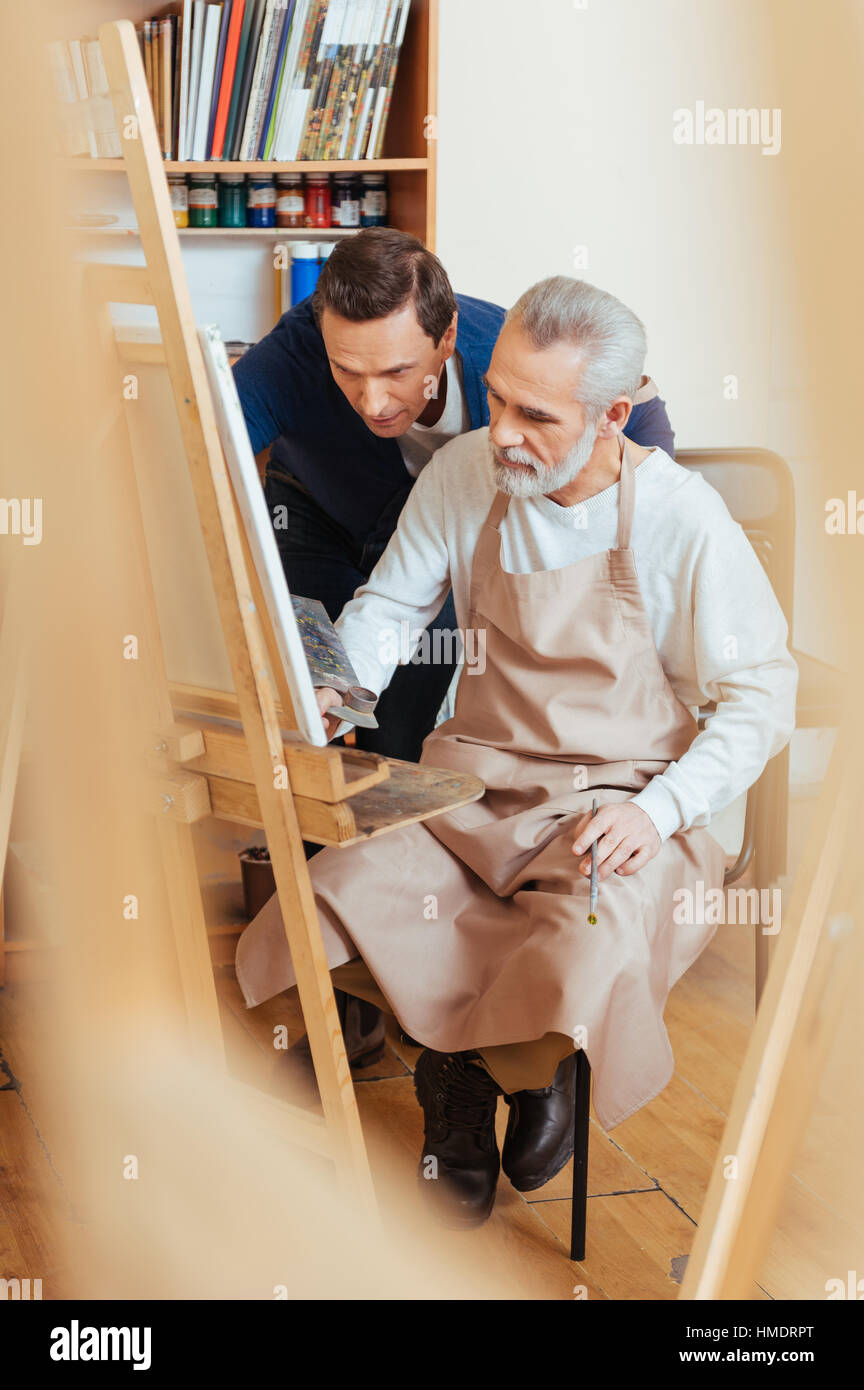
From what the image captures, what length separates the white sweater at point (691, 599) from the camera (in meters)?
1.59

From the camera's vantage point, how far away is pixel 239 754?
133 centimetres

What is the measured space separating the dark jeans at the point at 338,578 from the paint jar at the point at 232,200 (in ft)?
2.06

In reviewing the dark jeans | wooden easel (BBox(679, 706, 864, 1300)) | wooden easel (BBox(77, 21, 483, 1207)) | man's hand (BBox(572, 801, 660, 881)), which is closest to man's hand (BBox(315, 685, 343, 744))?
wooden easel (BBox(77, 21, 483, 1207))

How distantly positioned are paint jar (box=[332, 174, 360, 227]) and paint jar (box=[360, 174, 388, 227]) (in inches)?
0.5

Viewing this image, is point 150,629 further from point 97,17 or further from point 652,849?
point 97,17

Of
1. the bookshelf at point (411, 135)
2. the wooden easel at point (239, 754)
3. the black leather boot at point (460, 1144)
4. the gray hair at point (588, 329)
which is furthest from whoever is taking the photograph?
the bookshelf at point (411, 135)

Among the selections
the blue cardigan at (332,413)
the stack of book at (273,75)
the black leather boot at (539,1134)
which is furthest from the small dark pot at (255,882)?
the stack of book at (273,75)

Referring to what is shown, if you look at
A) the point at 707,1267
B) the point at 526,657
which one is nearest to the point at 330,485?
the point at 526,657

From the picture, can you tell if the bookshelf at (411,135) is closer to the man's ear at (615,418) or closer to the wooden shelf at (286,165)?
the wooden shelf at (286,165)

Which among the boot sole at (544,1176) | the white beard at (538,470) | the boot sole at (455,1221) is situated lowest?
the boot sole at (455,1221)

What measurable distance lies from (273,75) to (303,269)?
0.37 metres

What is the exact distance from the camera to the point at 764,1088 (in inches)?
14.8

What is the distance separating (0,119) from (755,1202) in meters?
0.41

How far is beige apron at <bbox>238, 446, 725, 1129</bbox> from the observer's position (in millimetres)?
1456
